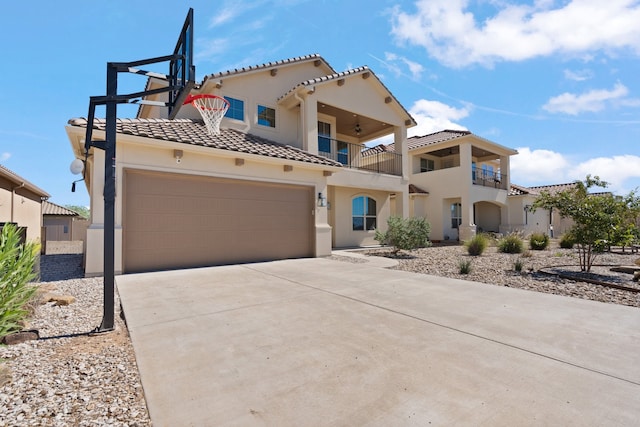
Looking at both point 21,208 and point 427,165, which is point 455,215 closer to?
point 427,165

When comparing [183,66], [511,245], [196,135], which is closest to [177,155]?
[196,135]

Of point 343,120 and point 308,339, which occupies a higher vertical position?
point 343,120

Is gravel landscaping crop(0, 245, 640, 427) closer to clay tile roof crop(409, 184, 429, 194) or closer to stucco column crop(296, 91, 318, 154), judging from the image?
stucco column crop(296, 91, 318, 154)

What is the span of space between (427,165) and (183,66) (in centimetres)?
2060

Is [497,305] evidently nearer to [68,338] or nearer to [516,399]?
[516,399]

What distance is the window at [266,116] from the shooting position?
525 inches

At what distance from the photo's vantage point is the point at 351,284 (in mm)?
6930

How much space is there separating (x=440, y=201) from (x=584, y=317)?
53.2ft

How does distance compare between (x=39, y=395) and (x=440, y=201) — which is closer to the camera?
(x=39, y=395)

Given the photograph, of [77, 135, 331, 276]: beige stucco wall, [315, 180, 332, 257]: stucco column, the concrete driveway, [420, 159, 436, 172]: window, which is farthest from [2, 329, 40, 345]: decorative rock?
[420, 159, 436, 172]: window

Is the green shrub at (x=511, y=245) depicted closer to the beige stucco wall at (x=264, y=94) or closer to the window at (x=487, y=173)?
the window at (x=487, y=173)

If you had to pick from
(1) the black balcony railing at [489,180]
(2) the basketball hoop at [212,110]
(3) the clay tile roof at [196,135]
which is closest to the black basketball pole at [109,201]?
(3) the clay tile roof at [196,135]

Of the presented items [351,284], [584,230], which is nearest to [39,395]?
[351,284]

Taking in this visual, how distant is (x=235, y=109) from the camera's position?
12664 mm
